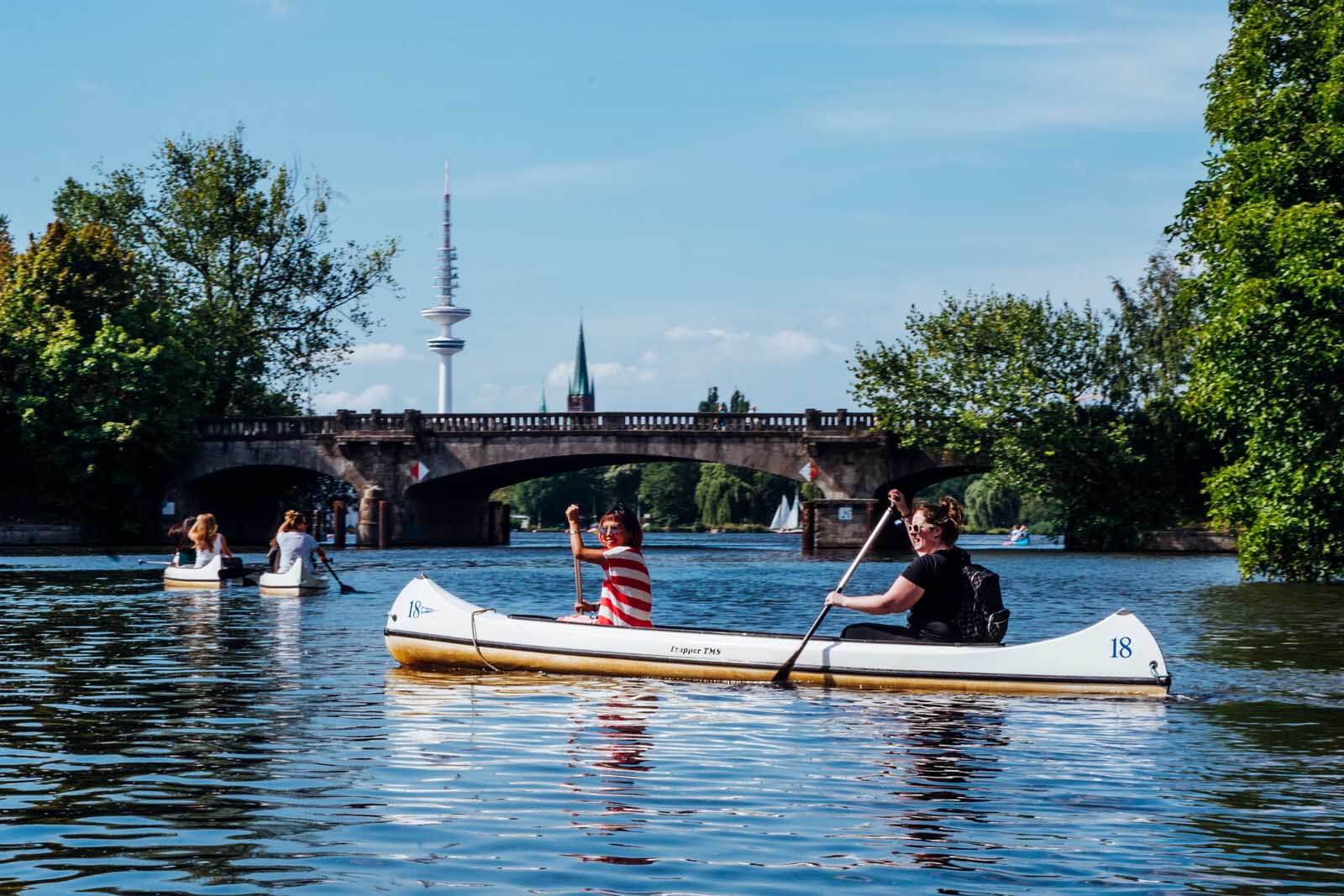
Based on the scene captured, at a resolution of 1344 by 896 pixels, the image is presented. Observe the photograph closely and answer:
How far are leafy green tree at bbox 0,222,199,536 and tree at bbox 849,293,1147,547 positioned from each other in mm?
26916

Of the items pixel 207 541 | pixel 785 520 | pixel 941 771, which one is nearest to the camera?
pixel 941 771

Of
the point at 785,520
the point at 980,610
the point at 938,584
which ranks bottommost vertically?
the point at 980,610

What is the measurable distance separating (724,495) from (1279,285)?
10336 centimetres

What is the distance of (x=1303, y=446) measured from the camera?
3045 cm

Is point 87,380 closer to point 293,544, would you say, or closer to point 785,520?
point 293,544

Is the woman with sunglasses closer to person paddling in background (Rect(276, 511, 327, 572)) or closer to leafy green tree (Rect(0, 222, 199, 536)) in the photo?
person paddling in background (Rect(276, 511, 327, 572))

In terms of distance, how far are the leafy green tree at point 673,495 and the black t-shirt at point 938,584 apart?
416 ft

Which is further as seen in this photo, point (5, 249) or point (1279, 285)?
point (5, 249)

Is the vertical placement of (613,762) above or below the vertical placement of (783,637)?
below

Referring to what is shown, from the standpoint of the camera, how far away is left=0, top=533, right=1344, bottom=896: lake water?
7496 mm

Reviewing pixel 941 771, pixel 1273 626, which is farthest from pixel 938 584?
pixel 1273 626

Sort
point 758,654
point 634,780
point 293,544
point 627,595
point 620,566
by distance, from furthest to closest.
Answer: point 293,544 < point 627,595 < point 620,566 < point 758,654 < point 634,780

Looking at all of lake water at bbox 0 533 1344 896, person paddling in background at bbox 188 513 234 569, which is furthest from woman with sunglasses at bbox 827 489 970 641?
person paddling in background at bbox 188 513 234 569

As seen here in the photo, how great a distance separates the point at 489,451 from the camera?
64.6m
